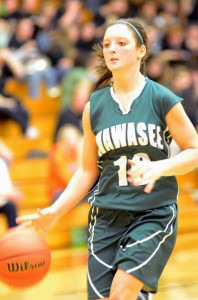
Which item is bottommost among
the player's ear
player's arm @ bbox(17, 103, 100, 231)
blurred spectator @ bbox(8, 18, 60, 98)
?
blurred spectator @ bbox(8, 18, 60, 98)

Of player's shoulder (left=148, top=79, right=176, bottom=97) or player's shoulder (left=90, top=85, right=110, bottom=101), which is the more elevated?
player's shoulder (left=148, top=79, right=176, bottom=97)

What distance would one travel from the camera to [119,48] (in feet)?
11.1

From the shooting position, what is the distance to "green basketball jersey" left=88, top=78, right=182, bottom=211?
11.0ft

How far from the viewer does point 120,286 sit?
10.4ft

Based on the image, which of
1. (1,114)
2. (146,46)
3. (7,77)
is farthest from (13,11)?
(146,46)

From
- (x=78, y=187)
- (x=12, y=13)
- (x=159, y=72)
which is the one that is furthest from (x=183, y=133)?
(x=12, y=13)

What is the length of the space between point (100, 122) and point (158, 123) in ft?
1.02

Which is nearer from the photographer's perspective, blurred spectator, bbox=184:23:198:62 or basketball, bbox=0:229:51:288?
basketball, bbox=0:229:51:288

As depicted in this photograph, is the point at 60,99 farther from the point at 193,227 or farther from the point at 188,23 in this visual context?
the point at 188,23

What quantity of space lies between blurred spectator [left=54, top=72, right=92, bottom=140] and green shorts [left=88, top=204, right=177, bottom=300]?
5.65 m

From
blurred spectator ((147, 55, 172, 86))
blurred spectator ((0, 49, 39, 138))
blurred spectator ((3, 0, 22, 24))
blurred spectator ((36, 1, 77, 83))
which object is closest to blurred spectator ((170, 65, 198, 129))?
blurred spectator ((147, 55, 172, 86))

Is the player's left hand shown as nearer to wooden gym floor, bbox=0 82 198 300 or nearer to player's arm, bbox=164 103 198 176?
player's arm, bbox=164 103 198 176

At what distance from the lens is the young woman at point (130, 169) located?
10.7 feet

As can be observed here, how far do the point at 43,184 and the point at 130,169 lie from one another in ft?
18.2
